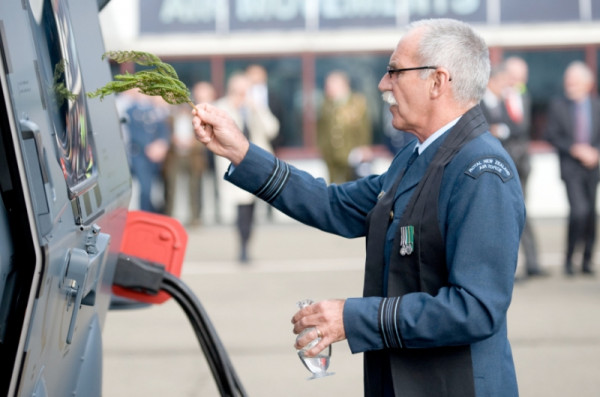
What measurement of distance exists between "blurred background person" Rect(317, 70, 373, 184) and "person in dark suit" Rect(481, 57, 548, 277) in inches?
143

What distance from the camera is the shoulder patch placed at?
2408 millimetres

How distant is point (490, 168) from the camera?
7.91 ft

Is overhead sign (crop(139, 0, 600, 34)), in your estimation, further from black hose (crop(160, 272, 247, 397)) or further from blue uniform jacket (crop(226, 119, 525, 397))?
blue uniform jacket (crop(226, 119, 525, 397))

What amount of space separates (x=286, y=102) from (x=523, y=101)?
23.1ft

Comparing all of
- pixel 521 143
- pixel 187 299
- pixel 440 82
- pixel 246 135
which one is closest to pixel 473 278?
pixel 440 82

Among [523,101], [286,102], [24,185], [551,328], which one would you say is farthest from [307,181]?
[286,102]

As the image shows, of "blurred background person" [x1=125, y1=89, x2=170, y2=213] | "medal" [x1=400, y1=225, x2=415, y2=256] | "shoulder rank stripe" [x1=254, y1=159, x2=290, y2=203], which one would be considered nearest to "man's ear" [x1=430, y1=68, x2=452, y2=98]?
"medal" [x1=400, y1=225, x2=415, y2=256]

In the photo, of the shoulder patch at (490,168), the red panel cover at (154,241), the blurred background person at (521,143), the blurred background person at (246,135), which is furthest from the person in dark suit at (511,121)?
the shoulder patch at (490,168)

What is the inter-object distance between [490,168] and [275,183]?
733 mm

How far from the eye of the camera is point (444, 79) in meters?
2.56

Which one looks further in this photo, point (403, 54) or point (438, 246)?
point (403, 54)

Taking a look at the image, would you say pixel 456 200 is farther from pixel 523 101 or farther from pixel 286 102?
pixel 286 102

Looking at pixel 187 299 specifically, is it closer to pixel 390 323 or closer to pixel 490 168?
pixel 390 323

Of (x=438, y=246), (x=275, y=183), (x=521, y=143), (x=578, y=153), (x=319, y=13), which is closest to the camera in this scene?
(x=438, y=246)
